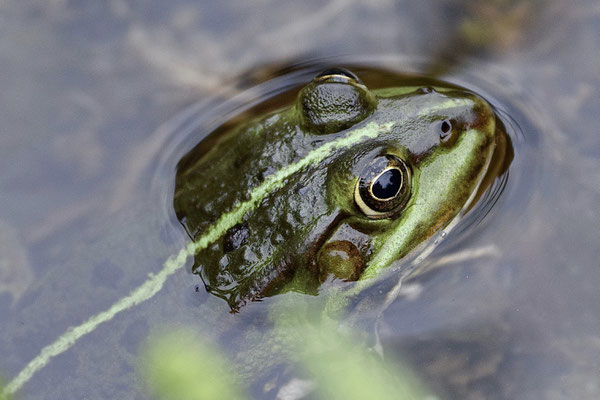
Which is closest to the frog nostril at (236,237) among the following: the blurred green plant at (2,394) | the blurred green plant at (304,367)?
the blurred green plant at (304,367)

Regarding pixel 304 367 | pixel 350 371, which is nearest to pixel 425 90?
pixel 350 371

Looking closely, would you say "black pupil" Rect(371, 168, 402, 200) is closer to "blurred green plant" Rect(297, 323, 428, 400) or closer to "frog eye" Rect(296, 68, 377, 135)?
"frog eye" Rect(296, 68, 377, 135)

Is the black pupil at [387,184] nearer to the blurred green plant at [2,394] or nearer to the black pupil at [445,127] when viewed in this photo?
the black pupil at [445,127]

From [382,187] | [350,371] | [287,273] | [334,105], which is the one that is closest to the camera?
[382,187]

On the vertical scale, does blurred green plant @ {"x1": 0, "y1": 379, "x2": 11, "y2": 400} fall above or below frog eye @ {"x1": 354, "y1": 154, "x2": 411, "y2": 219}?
below

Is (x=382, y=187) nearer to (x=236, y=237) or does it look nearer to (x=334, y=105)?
(x=334, y=105)

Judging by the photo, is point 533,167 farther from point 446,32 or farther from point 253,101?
point 253,101

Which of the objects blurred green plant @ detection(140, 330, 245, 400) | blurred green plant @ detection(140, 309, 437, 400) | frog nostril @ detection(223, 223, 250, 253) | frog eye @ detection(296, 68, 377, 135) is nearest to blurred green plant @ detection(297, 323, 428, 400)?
blurred green plant @ detection(140, 309, 437, 400)
